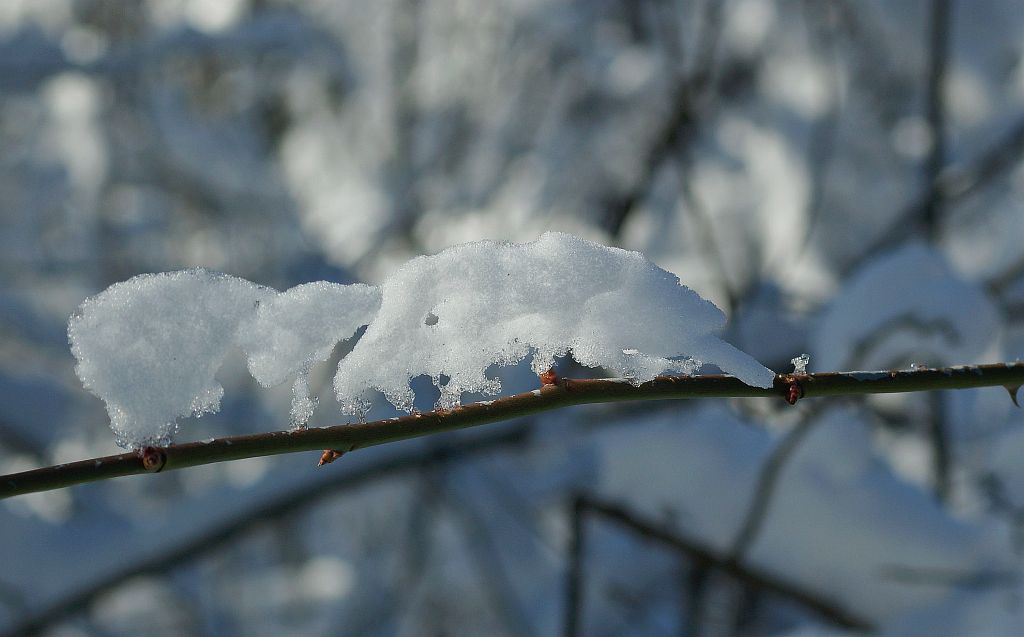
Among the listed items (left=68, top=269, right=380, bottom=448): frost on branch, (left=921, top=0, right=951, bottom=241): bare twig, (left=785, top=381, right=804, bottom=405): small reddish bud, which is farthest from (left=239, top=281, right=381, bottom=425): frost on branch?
(left=921, top=0, right=951, bottom=241): bare twig

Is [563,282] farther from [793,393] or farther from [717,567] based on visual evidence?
[717,567]

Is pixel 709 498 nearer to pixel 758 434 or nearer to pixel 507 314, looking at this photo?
pixel 758 434

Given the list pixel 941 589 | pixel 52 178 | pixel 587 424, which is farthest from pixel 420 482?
pixel 52 178

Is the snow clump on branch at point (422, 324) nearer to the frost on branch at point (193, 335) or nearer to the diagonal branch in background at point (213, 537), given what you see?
the frost on branch at point (193, 335)

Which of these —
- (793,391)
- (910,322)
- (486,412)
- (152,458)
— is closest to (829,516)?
(910,322)

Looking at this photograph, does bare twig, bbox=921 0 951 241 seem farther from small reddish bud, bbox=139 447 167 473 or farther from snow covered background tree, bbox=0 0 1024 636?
small reddish bud, bbox=139 447 167 473

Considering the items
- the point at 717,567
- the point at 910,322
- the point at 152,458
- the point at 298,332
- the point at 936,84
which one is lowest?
the point at 152,458

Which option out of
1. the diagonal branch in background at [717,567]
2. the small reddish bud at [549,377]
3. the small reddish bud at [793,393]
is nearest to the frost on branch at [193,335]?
the small reddish bud at [549,377]
